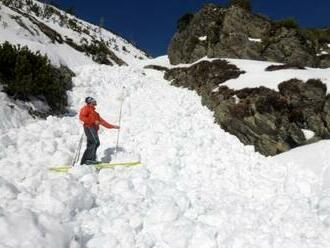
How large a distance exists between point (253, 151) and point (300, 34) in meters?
19.1

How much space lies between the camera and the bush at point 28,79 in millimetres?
15909

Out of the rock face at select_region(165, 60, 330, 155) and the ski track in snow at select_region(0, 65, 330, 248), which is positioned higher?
the rock face at select_region(165, 60, 330, 155)

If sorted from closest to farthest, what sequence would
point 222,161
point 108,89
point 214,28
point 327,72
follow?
1. point 222,161
2. point 327,72
3. point 108,89
4. point 214,28

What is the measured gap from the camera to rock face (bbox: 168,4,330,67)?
3112 cm

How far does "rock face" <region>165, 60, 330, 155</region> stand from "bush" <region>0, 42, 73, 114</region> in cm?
731

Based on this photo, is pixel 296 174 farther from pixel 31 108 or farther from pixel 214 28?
pixel 214 28

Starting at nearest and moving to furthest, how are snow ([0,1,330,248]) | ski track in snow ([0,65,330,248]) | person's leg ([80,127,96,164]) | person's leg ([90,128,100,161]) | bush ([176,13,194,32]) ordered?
ski track in snow ([0,65,330,248]) < snow ([0,1,330,248]) < person's leg ([80,127,96,164]) < person's leg ([90,128,100,161]) < bush ([176,13,194,32])

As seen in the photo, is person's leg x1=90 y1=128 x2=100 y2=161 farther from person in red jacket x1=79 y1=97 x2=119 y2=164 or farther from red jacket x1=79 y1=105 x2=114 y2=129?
red jacket x1=79 y1=105 x2=114 y2=129

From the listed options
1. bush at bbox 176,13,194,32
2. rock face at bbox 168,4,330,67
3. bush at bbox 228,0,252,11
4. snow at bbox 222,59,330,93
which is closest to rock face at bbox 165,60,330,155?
snow at bbox 222,59,330,93

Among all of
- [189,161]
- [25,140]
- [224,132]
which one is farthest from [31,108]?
[224,132]

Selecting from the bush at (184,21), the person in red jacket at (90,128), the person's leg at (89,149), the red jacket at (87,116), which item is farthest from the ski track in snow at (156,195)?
the bush at (184,21)

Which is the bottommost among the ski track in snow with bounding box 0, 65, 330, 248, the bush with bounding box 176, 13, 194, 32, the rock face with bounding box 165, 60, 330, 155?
the ski track in snow with bounding box 0, 65, 330, 248

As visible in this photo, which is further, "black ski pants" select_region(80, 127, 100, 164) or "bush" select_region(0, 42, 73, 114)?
"bush" select_region(0, 42, 73, 114)

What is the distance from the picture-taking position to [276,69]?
21844 millimetres
